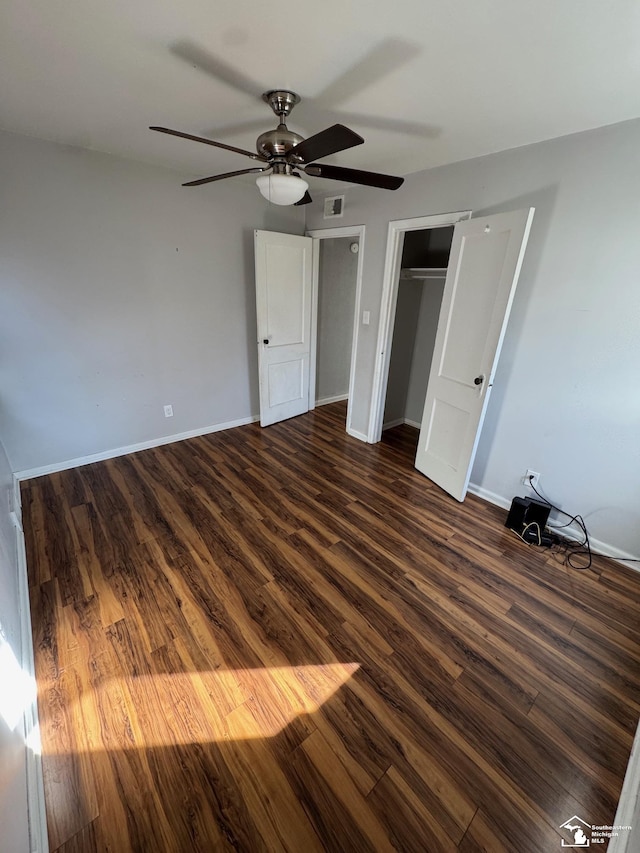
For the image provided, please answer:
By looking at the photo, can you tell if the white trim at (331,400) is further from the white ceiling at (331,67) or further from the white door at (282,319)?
the white ceiling at (331,67)

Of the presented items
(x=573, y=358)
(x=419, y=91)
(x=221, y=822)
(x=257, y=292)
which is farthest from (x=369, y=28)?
(x=221, y=822)

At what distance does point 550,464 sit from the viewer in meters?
2.35

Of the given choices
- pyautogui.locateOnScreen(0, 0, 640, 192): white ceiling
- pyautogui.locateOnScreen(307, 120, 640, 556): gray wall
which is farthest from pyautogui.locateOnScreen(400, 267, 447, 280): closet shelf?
pyautogui.locateOnScreen(0, 0, 640, 192): white ceiling

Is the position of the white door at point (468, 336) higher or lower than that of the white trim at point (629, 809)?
higher

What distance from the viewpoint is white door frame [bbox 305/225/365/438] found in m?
3.28

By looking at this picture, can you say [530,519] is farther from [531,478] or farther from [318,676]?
[318,676]

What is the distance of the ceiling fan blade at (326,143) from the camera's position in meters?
1.25

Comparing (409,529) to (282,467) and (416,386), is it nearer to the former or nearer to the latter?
(282,467)

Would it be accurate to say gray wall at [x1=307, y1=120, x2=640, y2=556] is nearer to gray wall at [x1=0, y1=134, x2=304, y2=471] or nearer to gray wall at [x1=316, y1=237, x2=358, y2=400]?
gray wall at [x1=316, y1=237, x2=358, y2=400]

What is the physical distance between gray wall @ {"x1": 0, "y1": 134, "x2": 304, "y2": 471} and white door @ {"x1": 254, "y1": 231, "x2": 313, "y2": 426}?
0.82 ft

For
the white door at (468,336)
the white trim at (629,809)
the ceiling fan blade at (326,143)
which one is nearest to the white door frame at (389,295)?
the white door at (468,336)

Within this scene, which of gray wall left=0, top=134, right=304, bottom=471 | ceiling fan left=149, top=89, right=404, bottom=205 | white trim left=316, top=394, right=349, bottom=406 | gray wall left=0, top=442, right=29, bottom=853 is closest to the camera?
gray wall left=0, top=442, right=29, bottom=853

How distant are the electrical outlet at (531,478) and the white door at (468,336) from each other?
1.32 ft

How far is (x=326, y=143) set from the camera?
1.38 meters
